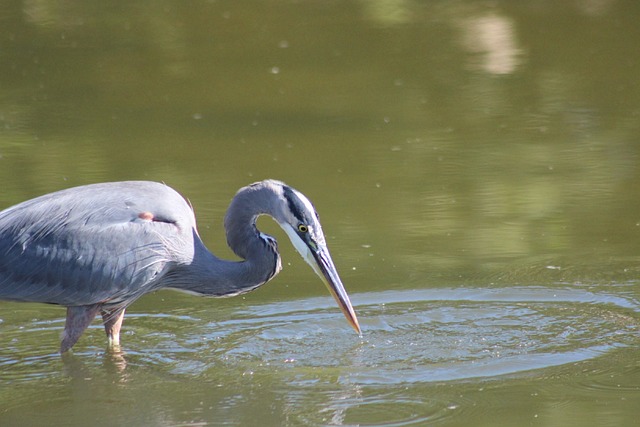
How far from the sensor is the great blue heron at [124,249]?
5.99 meters

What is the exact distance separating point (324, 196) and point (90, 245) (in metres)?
2.63

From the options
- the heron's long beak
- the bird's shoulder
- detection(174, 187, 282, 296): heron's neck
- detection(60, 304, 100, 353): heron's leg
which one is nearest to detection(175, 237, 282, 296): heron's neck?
detection(174, 187, 282, 296): heron's neck

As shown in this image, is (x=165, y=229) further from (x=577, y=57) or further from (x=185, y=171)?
(x=577, y=57)

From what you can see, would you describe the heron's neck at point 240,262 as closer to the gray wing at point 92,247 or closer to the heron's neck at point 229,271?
the heron's neck at point 229,271

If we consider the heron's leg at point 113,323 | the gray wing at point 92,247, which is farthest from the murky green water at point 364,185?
the gray wing at point 92,247

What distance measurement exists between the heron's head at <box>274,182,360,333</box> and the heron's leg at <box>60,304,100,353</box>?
110 centimetres

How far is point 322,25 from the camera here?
13.8 m

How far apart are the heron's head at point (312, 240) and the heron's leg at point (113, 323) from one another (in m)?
1.00

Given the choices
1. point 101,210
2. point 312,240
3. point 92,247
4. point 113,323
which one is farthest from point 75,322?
point 312,240

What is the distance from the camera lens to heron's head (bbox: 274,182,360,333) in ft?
19.4

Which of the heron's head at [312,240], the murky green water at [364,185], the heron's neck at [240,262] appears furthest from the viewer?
the heron's neck at [240,262]

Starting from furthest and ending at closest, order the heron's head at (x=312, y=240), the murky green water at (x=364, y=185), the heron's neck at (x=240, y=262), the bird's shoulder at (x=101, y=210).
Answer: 1. the heron's neck at (x=240, y=262)
2. the bird's shoulder at (x=101, y=210)
3. the heron's head at (x=312, y=240)
4. the murky green water at (x=364, y=185)

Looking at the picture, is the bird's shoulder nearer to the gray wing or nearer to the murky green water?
the gray wing

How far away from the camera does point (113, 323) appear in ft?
20.1
